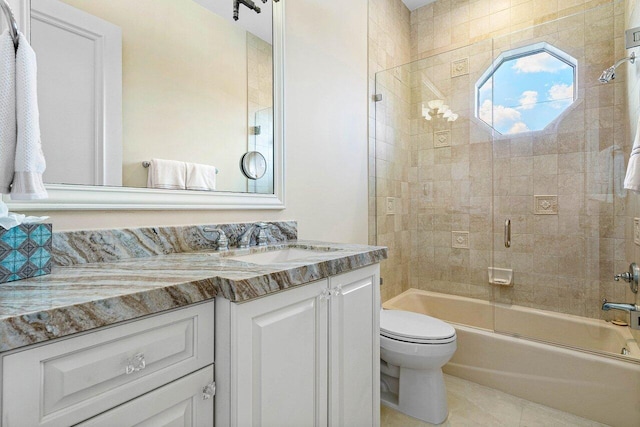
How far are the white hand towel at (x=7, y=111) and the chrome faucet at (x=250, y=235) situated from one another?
77cm

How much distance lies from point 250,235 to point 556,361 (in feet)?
5.82

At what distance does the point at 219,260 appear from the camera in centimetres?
99

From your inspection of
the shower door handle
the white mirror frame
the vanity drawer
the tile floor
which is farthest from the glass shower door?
the vanity drawer

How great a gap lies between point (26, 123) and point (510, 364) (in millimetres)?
2368

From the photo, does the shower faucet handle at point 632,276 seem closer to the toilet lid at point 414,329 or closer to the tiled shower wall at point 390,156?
the toilet lid at point 414,329

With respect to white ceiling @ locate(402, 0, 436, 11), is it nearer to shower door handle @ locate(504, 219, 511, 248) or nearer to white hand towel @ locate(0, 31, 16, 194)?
shower door handle @ locate(504, 219, 511, 248)

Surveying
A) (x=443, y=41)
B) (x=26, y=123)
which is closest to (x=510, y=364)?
(x=26, y=123)

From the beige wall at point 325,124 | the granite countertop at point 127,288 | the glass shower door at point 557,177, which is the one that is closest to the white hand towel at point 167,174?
the beige wall at point 325,124

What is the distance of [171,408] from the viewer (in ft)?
2.31

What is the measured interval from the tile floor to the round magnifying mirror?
1.39 m

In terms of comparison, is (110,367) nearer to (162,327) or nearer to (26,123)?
(162,327)

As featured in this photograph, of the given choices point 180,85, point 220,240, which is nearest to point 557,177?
point 220,240

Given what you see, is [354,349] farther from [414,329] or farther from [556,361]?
[556,361]

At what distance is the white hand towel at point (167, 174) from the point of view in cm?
114
